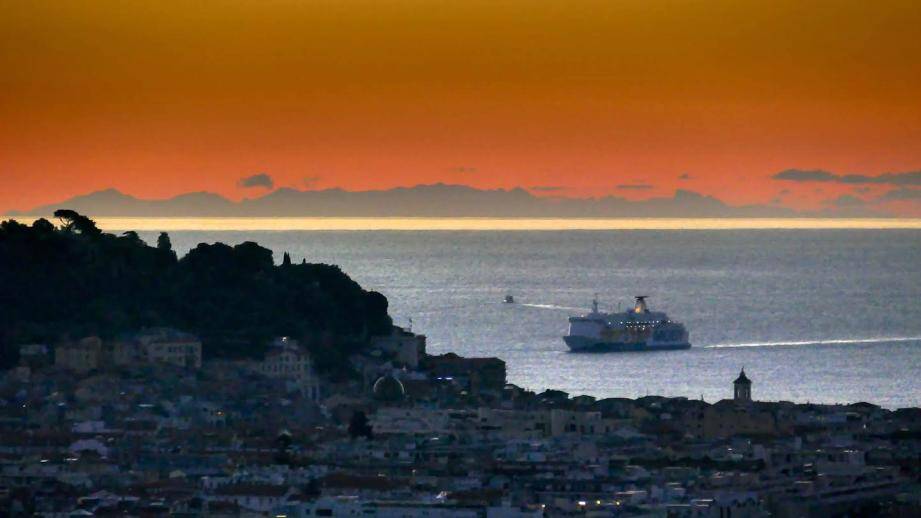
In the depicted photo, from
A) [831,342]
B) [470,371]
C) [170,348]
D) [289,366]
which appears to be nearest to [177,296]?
[170,348]

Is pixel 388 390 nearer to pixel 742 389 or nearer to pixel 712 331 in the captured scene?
pixel 742 389

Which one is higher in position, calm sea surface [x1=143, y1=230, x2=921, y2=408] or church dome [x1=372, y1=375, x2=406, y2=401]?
calm sea surface [x1=143, y1=230, x2=921, y2=408]

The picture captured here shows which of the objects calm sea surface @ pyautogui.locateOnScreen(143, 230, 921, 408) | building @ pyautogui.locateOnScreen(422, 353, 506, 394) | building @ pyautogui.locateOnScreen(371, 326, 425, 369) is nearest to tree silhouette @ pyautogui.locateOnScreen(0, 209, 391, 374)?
building @ pyautogui.locateOnScreen(371, 326, 425, 369)

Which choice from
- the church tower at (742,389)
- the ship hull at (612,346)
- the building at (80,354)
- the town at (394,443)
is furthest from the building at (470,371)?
the ship hull at (612,346)

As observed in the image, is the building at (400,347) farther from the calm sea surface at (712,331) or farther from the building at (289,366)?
the calm sea surface at (712,331)

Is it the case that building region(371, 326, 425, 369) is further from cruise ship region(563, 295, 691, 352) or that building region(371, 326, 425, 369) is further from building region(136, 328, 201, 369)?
cruise ship region(563, 295, 691, 352)

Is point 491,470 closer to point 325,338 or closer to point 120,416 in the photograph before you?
point 120,416
